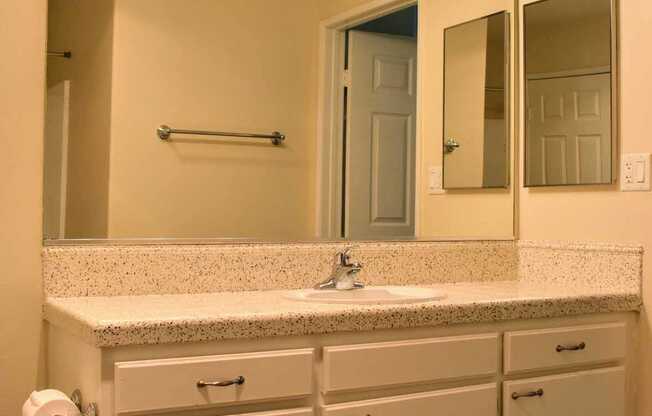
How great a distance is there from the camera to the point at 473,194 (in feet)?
8.61

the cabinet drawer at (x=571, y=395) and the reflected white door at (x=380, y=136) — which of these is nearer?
the cabinet drawer at (x=571, y=395)

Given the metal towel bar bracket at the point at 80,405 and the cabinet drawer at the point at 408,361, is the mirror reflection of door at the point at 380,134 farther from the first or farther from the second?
the metal towel bar bracket at the point at 80,405

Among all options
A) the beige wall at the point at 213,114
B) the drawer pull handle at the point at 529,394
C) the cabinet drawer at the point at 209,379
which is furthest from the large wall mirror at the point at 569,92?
the cabinet drawer at the point at 209,379

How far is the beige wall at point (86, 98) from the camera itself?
191cm

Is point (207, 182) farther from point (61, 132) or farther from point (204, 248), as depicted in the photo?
point (61, 132)

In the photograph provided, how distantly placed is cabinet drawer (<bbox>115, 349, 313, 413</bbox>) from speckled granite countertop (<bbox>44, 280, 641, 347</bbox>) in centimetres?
5

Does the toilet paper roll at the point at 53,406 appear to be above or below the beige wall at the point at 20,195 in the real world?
below

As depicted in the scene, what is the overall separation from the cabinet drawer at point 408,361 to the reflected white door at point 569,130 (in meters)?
0.75

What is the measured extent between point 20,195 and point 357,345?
89 centimetres

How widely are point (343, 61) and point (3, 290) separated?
1128mm

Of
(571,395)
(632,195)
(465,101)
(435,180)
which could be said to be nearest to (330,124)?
(435,180)

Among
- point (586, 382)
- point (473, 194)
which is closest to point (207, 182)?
point (473, 194)

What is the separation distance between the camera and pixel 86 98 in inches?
76.1

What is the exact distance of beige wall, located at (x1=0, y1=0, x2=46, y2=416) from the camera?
183 cm
